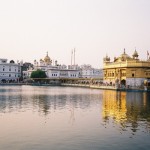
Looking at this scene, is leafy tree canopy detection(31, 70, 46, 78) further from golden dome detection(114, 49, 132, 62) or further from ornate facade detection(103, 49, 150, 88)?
ornate facade detection(103, 49, 150, 88)

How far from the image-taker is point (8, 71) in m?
121

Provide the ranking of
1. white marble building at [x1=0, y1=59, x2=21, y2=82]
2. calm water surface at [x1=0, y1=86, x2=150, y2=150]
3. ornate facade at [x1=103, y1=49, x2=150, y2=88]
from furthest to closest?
white marble building at [x1=0, y1=59, x2=21, y2=82], ornate facade at [x1=103, y1=49, x2=150, y2=88], calm water surface at [x1=0, y1=86, x2=150, y2=150]

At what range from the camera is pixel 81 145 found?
527 inches

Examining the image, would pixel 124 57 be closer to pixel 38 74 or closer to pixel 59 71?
pixel 38 74

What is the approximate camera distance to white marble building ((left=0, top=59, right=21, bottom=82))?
119219mm

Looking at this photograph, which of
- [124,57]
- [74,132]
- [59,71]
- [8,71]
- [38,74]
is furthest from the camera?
[59,71]

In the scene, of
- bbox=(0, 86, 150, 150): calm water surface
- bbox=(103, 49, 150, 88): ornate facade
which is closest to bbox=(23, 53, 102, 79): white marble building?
bbox=(103, 49, 150, 88): ornate facade

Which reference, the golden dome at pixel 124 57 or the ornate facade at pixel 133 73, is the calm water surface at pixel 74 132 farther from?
the golden dome at pixel 124 57

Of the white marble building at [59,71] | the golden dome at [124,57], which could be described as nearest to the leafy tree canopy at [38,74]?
the white marble building at [59,71]

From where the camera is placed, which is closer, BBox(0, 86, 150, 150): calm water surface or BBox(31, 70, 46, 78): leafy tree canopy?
BBox(0, 86, 150, 150): calm water surface

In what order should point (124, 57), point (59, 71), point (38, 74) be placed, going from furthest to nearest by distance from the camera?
point (59, 71) < point (38, 74) < point (124, 57)

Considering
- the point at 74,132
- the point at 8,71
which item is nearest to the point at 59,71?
the point at 8,71

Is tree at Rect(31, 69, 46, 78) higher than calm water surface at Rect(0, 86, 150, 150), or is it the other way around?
tree at Rect(31, 69, 46, 78)

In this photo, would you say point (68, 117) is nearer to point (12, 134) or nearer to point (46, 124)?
point (46, 124)
